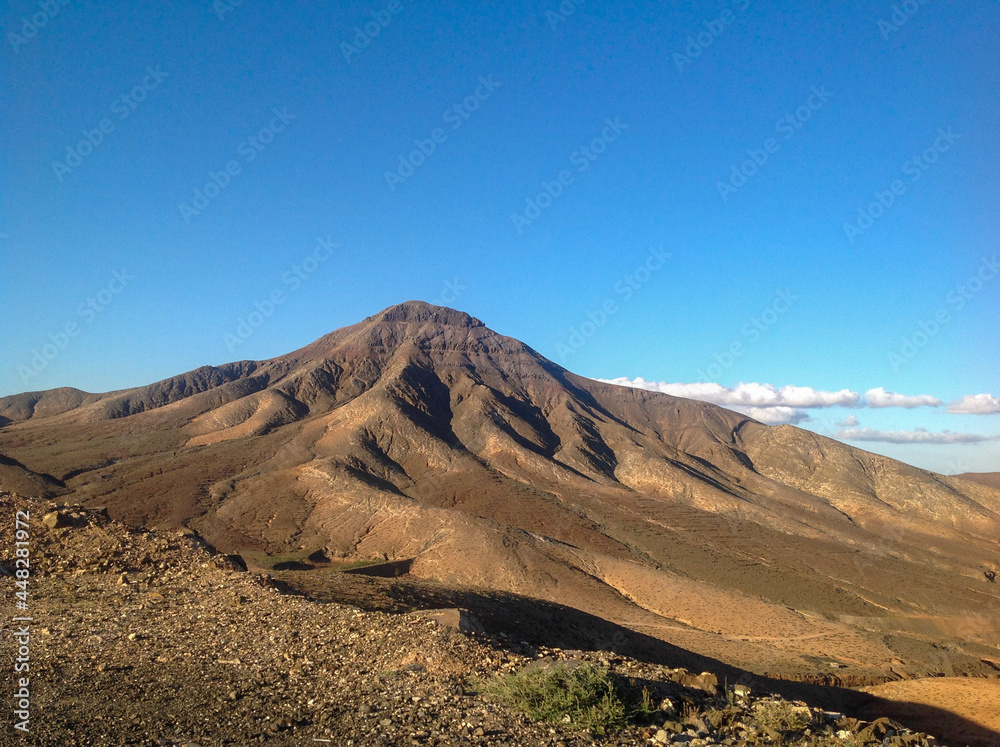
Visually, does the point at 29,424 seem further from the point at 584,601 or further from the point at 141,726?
the point at 141,726

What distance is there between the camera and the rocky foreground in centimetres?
652

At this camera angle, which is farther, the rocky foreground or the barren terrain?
the barren terrain

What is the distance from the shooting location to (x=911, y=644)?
28.7 metres

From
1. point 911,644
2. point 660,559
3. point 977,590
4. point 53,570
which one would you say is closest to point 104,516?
point 53,570

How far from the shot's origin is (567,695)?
6.92m

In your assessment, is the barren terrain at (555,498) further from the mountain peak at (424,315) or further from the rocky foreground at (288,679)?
the mountain peak at (424,315)

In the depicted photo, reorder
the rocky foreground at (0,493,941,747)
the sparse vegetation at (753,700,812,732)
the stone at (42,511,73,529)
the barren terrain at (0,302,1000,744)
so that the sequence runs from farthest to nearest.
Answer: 1. the barren terrain at (0,302,1000,744)
2. the stone at (42,511,73,529)
3. the sparse vegetation at (753,700,812,732)
4. the rocky foreground at (0,493,941,747)

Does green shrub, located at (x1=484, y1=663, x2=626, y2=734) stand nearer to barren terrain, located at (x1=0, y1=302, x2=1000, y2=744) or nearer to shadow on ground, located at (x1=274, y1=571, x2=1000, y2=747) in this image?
shadow on ground, located at (x1=274, y1=571, x2=1000, y2=747)

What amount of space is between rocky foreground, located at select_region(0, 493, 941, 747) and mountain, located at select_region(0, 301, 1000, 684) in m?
8.56

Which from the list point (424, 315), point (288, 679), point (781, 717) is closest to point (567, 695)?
point (781, 717)

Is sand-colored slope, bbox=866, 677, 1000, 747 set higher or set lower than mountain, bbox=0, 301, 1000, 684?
lower

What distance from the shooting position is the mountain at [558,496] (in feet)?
105

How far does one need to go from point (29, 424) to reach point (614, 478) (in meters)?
86.7

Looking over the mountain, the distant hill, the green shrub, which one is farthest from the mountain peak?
the green shrub
